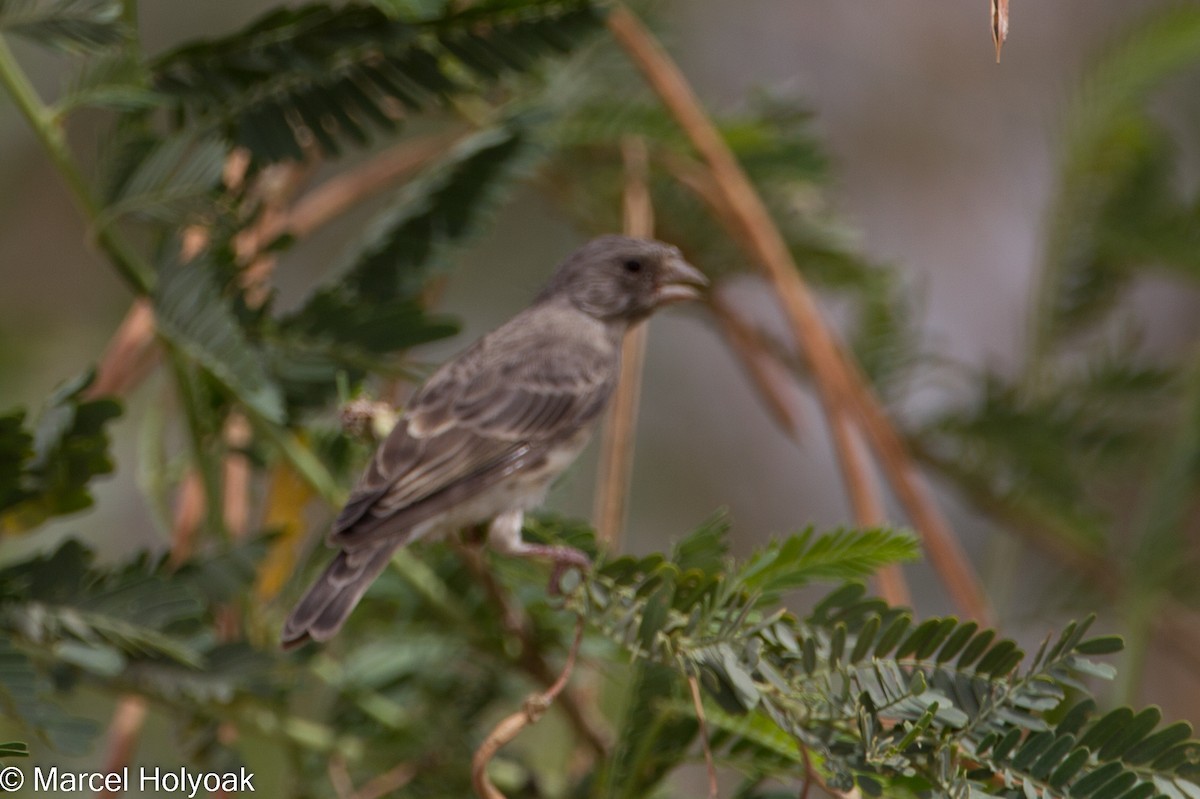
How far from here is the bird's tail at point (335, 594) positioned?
143 centimetres

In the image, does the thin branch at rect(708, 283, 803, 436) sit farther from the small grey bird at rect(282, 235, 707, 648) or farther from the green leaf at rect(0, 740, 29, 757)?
the green leaf at rect(0, 740, 29, 757)

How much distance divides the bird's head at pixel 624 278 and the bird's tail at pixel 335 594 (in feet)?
2.14

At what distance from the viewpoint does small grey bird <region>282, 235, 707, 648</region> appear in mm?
1527

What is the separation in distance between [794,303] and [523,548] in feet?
1.99

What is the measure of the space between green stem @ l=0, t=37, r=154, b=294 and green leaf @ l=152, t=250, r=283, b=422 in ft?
0.12

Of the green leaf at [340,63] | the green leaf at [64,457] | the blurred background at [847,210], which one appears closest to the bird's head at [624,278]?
the green leaf at [340,63]

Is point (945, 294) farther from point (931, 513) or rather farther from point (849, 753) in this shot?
point (849, 753)

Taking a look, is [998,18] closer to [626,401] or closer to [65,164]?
[65,164]

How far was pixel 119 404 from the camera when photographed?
51.5 inches

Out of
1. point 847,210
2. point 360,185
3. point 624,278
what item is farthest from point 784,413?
point 847,210

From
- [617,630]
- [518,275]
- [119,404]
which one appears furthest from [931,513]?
[518,275]

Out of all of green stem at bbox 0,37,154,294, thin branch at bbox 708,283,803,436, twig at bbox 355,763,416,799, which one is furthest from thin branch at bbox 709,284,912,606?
green stem at bbox 0,37,154,294

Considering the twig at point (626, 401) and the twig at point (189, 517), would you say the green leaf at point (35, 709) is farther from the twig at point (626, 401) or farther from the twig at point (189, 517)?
the twig at point (626, 401)

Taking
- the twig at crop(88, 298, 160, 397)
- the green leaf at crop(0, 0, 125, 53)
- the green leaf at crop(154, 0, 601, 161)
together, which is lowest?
the twig at crop(88, 298, 160, 397)
